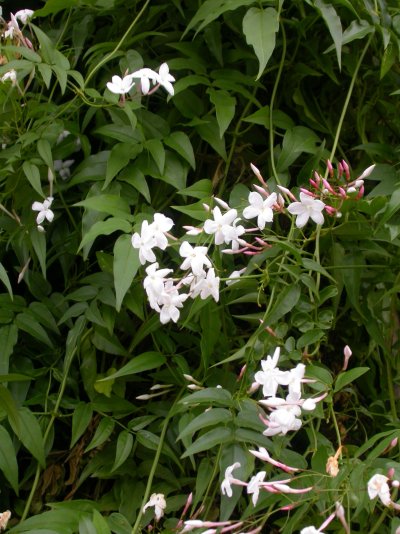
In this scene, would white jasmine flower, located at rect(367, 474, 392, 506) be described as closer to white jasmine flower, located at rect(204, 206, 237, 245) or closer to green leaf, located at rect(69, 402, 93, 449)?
white jasmine flower, located at rect(204, 206, 237, 245)

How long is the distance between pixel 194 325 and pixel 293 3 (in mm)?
561

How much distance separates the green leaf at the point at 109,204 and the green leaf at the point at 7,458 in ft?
1.11

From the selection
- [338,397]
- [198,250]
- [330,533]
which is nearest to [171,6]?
[198,250]

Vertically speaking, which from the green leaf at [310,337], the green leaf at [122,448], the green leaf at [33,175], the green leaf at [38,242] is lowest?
the green leaf at [122,448]

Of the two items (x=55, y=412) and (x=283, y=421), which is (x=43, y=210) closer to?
(x=55, y=412)

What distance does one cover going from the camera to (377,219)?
1256 millimetres

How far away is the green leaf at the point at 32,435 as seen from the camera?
1.29 metres

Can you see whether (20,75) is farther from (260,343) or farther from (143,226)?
(260,343)

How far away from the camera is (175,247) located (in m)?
1.29

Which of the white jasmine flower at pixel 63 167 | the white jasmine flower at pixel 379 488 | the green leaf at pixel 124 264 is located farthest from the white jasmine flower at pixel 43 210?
the white jasmine flower at pixel 379 488

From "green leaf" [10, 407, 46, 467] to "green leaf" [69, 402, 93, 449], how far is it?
5cm

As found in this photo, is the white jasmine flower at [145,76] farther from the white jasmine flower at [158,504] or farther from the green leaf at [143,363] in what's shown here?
the white jasmine flower at [158,504]

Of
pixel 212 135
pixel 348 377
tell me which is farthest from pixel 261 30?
pixel 348 377

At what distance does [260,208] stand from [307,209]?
0.06m
